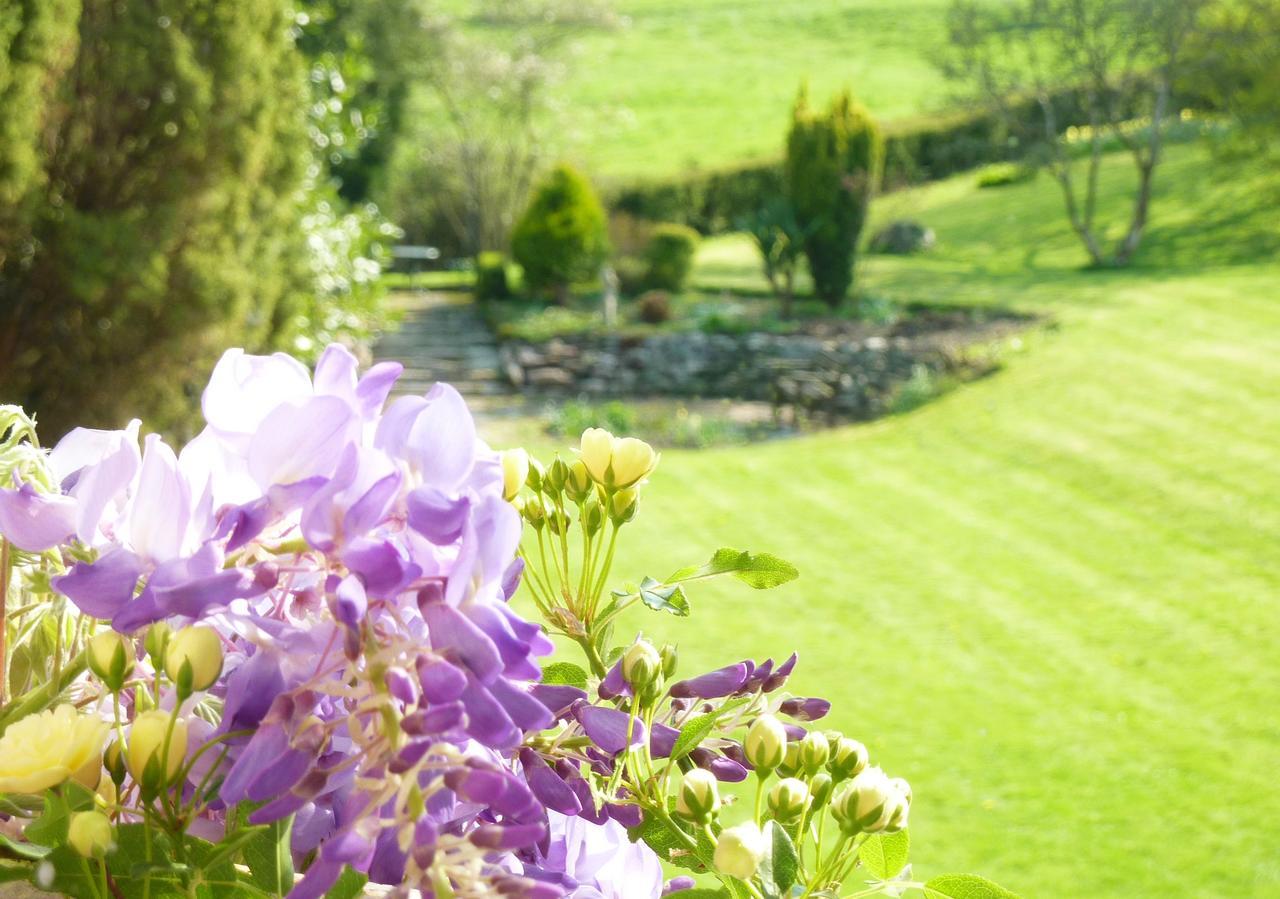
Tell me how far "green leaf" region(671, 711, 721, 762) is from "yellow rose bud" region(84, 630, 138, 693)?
0.82 feet

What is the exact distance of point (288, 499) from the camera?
0.47m

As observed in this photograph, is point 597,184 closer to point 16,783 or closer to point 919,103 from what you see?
point 919,103

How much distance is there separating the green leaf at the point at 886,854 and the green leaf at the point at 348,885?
28 centimetres

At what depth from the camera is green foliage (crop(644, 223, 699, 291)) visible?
15.8 m

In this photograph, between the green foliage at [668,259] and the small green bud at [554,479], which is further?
the green foliage at [668,259]

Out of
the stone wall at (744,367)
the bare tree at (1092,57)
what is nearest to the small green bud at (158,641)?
the stone wall at (744,367)

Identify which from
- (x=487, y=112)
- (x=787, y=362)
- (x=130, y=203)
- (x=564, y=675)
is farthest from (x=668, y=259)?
(x=564, y=675)

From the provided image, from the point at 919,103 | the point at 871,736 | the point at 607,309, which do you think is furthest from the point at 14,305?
the point at 919,103

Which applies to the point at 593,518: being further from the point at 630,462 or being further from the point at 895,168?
the point at 895,168

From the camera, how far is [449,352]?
41.3ft

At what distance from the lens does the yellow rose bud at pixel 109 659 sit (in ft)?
1.55

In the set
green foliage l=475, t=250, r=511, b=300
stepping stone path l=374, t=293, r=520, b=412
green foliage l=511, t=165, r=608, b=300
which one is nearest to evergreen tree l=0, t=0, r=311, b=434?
stepping stone path l=374, t=293, r=520, b=412

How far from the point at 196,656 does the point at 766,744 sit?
0.26 metres

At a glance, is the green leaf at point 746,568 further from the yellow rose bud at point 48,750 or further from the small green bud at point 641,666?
the yellow rose bud at point 48,750
